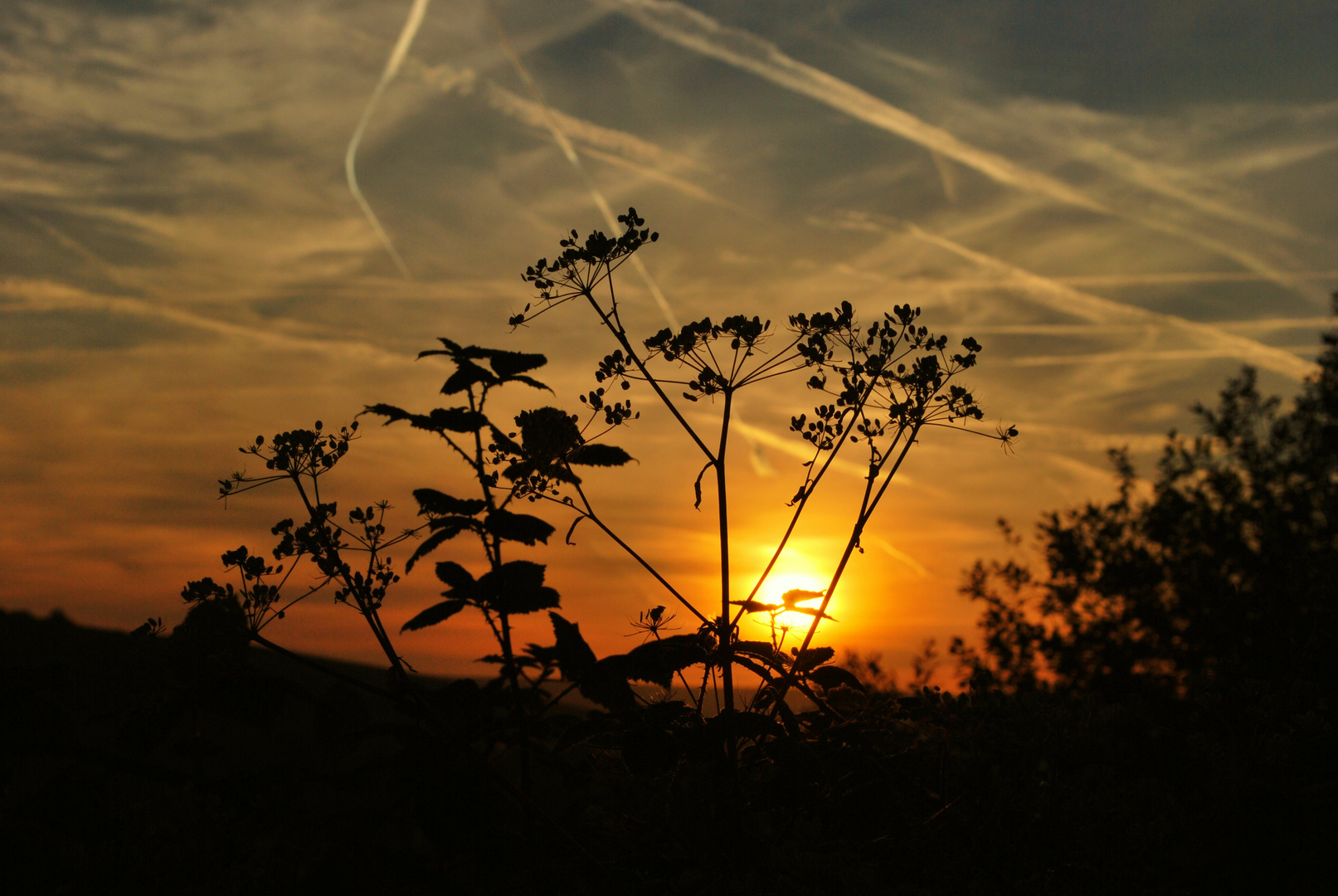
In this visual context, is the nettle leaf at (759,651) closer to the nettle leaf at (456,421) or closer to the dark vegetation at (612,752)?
the dark vegetation at (612,752)

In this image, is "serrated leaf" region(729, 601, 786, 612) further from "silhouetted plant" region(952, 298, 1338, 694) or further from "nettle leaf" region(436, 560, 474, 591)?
"silhouetted plant" region(952, 298, 1338, 694)

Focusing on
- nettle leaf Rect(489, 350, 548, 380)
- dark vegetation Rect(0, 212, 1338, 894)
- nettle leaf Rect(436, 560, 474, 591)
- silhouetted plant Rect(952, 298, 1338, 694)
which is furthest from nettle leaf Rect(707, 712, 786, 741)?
silhouetted plant Rect(952, 298, 1338, 694)

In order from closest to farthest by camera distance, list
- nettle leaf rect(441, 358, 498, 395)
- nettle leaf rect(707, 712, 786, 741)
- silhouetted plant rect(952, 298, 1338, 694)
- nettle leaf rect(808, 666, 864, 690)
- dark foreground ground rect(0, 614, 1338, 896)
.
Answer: dark foreground ground rect(0, 614, 1338, 896) < nettle leaf rect(707, 712, 786, 741) < nettle leaf rect(441, 358, 498, 395) < nettle leaf rect(808, 666, 864, 690) < silhouetted plant rect(952, 298, 1338, 694)

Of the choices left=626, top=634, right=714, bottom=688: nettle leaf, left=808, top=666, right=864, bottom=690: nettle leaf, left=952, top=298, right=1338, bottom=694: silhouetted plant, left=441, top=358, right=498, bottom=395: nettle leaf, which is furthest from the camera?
left=952, top=298, right=1338, bottom=694: silhouetted plant

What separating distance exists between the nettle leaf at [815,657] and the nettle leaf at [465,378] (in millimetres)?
1666

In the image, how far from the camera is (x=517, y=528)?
3.31m

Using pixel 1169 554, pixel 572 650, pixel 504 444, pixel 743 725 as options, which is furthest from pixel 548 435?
pixel 1169 554

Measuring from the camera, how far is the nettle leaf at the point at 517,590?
322 centimetres

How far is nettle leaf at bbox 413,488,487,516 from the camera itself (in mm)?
3516

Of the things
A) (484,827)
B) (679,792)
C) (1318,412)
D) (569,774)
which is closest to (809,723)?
(679,792)

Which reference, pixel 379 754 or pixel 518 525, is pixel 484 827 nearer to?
pixel 379 754

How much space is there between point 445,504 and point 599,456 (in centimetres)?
67

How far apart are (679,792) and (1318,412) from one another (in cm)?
2576

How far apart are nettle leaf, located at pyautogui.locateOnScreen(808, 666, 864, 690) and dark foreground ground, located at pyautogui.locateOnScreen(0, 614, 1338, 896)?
7.7 inches
